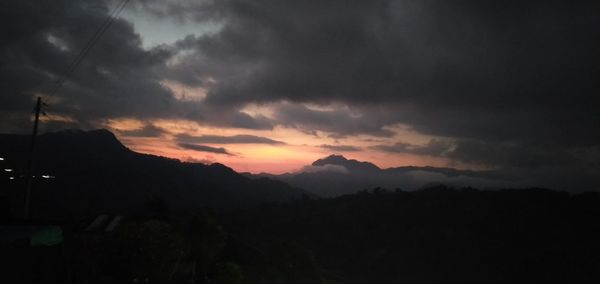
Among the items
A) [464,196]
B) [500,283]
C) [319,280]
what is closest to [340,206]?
[464,196]

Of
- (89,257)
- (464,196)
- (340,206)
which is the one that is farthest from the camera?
(340,206)

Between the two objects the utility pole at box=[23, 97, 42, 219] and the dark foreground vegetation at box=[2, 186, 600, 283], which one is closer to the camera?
the dark foreground vegetation at box=[2, 186, 600, 283]

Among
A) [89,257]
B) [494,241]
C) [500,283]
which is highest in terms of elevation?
[89,257]

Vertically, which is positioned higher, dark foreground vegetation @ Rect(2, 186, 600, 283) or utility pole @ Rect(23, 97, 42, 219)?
utility pole @ Rect(23, 97, 42, 219)

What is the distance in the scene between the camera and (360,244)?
407 ft

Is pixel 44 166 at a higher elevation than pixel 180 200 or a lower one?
higher

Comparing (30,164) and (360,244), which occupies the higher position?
(30,164)

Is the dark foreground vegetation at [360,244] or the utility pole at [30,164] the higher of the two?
the utility pole at [30,164]

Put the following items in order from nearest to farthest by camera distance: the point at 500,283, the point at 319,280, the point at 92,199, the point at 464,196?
1. the point at 319,280
2. the point at 500,283
3. the point at 92,199
4. the point at 464,196

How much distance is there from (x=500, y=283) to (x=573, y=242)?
2513cm

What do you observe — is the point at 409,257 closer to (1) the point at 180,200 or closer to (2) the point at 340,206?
(2) the point at 340,206

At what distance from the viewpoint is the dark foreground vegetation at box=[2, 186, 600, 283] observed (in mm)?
18297

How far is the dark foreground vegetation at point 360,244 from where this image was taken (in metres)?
18.3

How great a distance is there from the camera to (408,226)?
430ft
